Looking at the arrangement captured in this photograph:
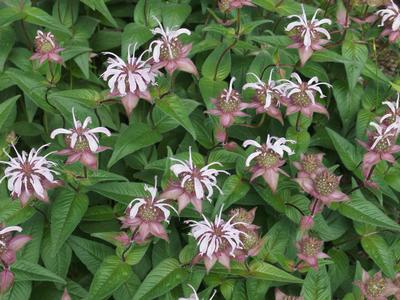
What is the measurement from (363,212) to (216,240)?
1.44 ft

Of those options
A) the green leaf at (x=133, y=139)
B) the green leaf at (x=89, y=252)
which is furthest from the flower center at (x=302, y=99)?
the green leaf at (x=89, y=252)

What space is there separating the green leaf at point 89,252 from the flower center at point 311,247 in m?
0.48

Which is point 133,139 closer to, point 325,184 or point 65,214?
point 65,214

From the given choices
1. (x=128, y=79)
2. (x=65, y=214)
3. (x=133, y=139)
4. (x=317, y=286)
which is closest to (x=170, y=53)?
(x=128, y=79)

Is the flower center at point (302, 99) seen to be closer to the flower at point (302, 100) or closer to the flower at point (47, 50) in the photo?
the flower at point (302, 100)

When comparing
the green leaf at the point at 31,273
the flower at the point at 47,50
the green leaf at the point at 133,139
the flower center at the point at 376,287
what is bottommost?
the flower center at the point at 376,287

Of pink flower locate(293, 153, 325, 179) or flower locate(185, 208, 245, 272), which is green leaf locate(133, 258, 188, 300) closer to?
flower locate(185, 208, 245, 272)

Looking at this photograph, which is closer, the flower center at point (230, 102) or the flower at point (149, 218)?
the flower at point (149, 218)

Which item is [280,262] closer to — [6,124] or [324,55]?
[324,55]

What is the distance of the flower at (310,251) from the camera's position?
1299mm

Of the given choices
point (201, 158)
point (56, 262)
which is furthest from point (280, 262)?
point (56, 262)

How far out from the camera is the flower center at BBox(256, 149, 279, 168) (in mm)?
1285

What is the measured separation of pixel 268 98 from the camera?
1343mm

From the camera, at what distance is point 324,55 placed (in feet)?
5.04
